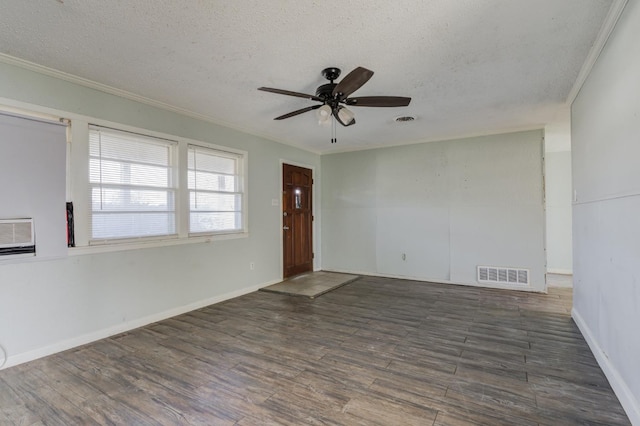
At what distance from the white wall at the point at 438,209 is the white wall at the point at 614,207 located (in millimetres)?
1839

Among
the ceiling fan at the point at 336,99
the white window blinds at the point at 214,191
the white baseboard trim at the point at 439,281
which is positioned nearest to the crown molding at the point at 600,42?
the ceiling fan at the point at 336,99

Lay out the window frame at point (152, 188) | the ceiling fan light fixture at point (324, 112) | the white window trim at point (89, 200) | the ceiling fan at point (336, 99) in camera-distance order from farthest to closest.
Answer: the window frame at point (152, 188) < the white window trim at point (89, 200) < the ceiling fan light fixture at point (324, 112) < the ceiling fan at point (336, 99)

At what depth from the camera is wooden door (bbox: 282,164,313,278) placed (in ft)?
19.1

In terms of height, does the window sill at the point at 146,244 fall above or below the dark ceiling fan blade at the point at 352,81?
below

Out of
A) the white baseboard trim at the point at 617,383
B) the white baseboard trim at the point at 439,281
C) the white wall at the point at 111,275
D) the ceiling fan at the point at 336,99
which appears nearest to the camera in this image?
the white baseboard trim at the point at 617,383

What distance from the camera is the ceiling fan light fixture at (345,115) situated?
2954 millimetres

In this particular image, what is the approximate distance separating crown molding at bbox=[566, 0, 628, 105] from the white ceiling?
0.12 feet

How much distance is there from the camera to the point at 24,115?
270 cm

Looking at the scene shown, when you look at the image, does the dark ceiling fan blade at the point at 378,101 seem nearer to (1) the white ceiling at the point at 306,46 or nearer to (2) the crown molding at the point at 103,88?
(1) the white ceiling at the point at 306,46

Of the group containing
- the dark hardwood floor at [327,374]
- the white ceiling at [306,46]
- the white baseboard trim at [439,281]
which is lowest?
the dark hardwood floor at [327,374]

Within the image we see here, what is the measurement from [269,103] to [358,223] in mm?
3415

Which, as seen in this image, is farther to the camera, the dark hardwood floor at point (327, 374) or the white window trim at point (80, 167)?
the white window trim at point (80, 167)

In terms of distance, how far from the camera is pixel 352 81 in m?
2.49

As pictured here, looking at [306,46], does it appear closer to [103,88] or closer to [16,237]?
[103,88]
